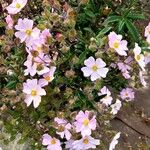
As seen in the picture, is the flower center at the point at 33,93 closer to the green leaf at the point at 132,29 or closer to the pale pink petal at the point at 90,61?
the pale pink petal at the point at 90,61

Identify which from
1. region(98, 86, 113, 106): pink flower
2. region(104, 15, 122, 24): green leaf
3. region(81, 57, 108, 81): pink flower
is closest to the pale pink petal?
region(81, 57, 108, 81): pink flower

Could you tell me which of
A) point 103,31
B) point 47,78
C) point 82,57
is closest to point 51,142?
point 47,78

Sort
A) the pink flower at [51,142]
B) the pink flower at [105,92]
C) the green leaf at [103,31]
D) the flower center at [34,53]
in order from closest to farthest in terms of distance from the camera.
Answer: the flower center at [34,53], the green leaf at [103,31], the pink flower at [51,142], the pink flower at [105,92]

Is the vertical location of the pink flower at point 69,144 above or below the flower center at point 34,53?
below

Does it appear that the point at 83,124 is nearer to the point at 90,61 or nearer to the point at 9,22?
the point at 90,61

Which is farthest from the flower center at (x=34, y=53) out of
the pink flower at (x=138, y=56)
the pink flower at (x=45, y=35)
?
the pink flower at (x=138, y=56)

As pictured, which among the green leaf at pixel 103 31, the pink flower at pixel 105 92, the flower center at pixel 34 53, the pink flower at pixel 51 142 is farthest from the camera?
the pink flower at pixel 105 92
